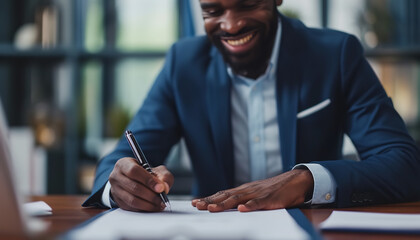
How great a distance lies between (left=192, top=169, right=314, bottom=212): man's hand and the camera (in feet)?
3.65

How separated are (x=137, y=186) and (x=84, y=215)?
12cm

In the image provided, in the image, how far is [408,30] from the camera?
2955mm

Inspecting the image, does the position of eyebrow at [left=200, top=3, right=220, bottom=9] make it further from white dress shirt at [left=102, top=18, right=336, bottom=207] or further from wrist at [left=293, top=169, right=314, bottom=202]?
wrist at [left=293, top=169, right=314, bottom=202]

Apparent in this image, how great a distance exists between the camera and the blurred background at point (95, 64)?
2961 mm

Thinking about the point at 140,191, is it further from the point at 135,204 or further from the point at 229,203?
the point at 229,203

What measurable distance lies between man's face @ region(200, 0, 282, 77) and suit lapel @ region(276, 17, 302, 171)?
0.21 feet

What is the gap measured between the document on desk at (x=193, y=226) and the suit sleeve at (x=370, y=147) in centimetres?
24

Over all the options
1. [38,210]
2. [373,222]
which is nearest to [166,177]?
[38,210]

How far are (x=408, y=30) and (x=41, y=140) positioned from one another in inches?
85.6

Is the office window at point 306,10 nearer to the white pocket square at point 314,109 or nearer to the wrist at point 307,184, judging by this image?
the white pocket square at point 314,109

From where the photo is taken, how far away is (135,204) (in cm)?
112

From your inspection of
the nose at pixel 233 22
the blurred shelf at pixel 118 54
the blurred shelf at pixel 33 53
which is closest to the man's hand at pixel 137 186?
the nose at pixel 233 22

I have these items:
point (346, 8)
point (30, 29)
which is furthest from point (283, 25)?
point (30, 29)

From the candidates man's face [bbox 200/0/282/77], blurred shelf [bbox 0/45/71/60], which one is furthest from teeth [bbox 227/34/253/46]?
blurred shelf [bbox 0/45/71/60]
